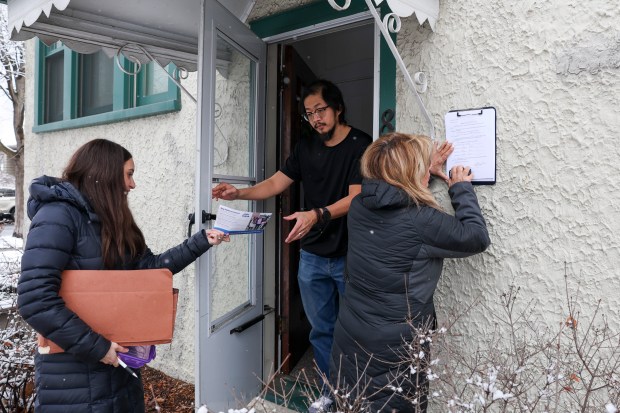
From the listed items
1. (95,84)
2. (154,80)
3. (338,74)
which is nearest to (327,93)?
(154,80)

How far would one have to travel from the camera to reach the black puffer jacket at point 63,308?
172 centimetres

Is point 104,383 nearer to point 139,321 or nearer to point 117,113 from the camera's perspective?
point 139,321

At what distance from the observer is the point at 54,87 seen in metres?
6.01

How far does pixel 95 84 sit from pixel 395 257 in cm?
→ 498

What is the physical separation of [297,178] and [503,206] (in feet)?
4.77

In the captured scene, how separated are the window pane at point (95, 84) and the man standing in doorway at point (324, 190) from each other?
10.5 feet

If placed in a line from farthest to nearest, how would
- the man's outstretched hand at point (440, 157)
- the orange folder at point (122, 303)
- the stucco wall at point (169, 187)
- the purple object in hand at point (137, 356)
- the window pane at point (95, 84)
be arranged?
1. the window pane at point (95, 84)
2. the stucco wall at point (169, 187)
3. the man's outstretched hand at point (440, 157)
4. the purple object in hand at point (137, 356)
5. the orange folder at point (122, 303)

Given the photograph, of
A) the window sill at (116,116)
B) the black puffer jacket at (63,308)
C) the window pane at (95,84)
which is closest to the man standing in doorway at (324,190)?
the black puffer jacket at (63,308)

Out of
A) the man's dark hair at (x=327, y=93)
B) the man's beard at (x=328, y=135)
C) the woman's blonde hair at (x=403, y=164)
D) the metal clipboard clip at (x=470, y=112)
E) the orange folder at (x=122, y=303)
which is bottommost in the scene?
the orange folder at (x=122, y=303)

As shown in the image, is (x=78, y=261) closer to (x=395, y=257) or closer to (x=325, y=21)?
(x=395, y=257)

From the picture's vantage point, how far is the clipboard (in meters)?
2.22

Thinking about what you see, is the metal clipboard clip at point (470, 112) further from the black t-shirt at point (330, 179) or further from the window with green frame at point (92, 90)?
the window with green frame at point (92, 90)

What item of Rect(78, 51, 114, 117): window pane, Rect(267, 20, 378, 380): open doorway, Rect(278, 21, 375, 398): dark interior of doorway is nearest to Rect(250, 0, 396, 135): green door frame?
Rect(267, 20, 378, 380): open doorway

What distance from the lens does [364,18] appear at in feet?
9.48
